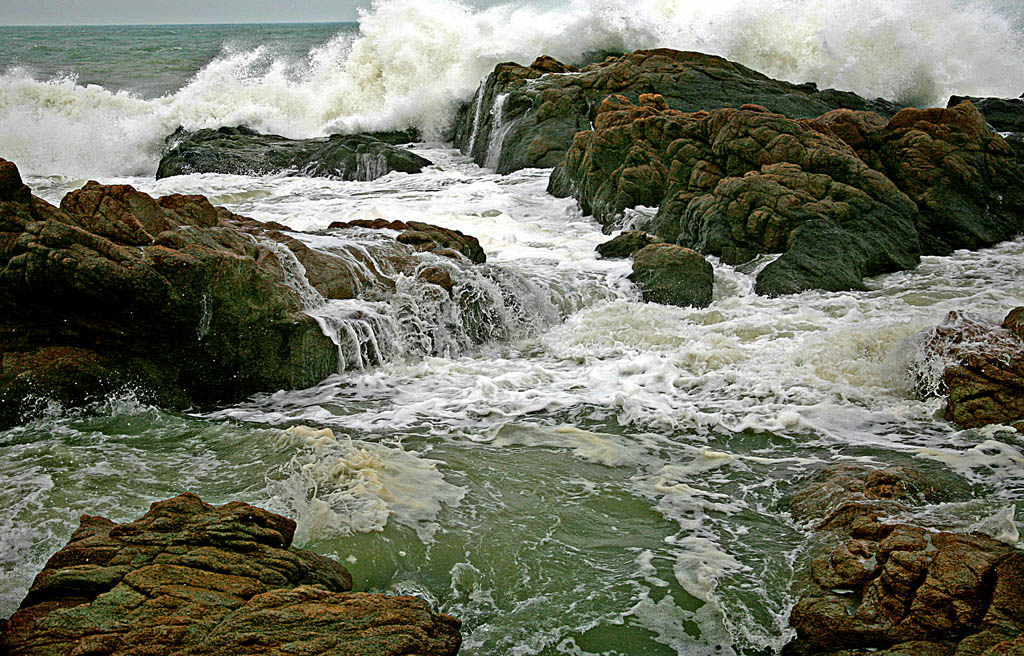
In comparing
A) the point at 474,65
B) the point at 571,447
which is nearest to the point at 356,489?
the point at 571,447

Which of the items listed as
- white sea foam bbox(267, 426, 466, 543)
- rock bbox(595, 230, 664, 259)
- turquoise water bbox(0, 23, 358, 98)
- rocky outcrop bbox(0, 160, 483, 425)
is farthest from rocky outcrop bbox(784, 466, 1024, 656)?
turquoise water bbox(0, 23, 358, 98)

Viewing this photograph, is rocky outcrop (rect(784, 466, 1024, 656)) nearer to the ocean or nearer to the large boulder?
the ocean

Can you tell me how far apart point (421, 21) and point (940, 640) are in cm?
2342

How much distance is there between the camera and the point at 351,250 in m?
7.97

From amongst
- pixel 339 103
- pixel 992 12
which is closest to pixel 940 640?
pixel 339 103

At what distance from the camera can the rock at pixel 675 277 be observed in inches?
337

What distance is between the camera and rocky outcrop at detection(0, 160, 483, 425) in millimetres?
5664

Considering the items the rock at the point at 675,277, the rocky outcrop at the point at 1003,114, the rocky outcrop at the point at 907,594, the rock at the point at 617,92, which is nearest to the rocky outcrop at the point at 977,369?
the rocky outcrop at the point at 907,594

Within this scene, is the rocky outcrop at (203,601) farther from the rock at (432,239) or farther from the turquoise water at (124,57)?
the turquoise water at (124,57)

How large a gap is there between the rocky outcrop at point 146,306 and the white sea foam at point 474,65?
14.8 meters

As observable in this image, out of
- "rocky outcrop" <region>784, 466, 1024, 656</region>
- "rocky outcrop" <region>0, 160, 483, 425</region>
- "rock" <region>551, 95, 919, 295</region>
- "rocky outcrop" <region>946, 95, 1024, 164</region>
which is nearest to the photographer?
"rocky outcrop" <region>784, 466, 1024, 656</region>

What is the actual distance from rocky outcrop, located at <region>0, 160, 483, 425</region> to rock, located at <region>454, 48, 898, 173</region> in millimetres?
9695

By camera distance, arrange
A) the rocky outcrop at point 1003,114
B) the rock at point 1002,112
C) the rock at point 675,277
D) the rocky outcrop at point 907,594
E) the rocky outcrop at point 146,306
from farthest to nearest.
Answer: the rock at point 1002,112 → the rocky outcrop at point 1003,114 → the rock at point 675,277 → the rocky outcrop at point 146,306 → the rocky outcrop at point 907,594

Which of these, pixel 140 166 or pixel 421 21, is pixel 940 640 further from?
pixel 421 21
